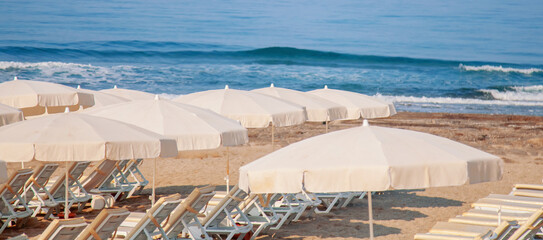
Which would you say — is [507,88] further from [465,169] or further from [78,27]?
[465,169]

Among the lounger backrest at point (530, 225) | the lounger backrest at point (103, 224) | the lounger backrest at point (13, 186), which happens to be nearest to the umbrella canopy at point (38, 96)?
the lounger backrest at point (13, 186)

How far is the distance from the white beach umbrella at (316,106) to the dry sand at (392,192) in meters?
1.56

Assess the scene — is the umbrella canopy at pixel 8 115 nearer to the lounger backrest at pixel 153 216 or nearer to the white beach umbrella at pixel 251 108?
the white beach umbrella at pixel 251 108

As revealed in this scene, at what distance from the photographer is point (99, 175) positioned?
992 centimetres

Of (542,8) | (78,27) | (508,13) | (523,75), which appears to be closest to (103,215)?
(523,75)

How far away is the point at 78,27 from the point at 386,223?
47746 millimetres

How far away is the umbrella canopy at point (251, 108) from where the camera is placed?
9.49 m

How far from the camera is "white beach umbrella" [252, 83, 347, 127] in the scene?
11.1 m

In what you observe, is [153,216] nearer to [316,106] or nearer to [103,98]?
[316,106]

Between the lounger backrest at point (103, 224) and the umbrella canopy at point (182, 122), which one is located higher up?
the umbrella canopy at point (182, 122)

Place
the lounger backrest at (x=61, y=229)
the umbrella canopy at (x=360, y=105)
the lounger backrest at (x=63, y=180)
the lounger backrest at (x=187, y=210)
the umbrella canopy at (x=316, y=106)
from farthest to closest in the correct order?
the umbrella canopy at (x=360, y=105) → the umbrella canopy at (x=316, y=106) → the lounger backrest at (x=63, y=180) → the lounger backrest at (x=187, y=210) → the lounger backrest at (x=61, y=229)

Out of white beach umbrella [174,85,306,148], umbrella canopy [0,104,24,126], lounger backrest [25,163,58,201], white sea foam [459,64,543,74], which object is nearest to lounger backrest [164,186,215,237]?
lounger backrest [25,163,58,201]

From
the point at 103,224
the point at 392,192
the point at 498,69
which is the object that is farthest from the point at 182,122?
the point at 498,69

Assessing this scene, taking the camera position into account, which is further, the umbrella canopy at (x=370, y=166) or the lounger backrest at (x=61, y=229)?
the lounger backrest at (x=61, y=229)
